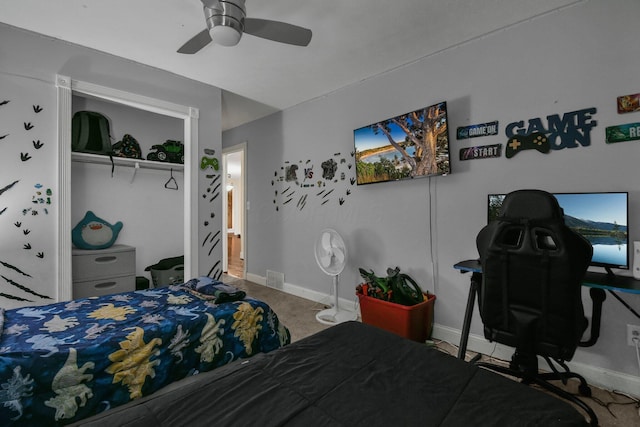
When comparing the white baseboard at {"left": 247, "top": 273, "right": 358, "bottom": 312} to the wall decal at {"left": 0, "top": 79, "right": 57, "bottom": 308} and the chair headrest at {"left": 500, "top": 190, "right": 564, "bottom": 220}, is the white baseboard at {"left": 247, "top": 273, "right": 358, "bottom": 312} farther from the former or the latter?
the wall decal at {"left": 0, "top": 79, "right": 57, "bottom": 308}

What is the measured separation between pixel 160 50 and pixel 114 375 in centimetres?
264

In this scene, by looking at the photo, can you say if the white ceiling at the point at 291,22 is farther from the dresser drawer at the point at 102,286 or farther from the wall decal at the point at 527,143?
the dresser drawer at the point at 102,286

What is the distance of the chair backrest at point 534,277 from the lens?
1400 mm

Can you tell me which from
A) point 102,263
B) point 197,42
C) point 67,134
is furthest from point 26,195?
point 197,42

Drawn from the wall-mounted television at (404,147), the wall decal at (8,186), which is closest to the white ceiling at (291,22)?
the wall-mounted television at (404,147)

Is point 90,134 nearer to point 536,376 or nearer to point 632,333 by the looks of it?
point 536,376

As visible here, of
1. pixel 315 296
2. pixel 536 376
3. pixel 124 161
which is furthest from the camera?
pixel 315 296

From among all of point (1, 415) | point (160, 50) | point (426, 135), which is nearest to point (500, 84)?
point (426, 135)

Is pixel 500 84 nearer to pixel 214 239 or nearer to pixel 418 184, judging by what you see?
pixel 418 184

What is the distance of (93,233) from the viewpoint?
3.26 m

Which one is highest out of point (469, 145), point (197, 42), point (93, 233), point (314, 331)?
point (197, 42)

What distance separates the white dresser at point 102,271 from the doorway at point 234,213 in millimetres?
1225

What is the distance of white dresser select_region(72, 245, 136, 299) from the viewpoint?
2844mm

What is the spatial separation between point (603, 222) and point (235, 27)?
8.47 ft
